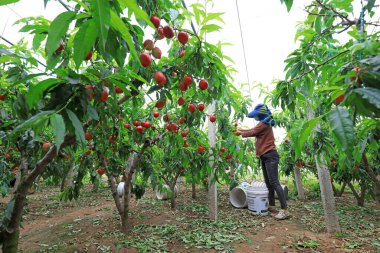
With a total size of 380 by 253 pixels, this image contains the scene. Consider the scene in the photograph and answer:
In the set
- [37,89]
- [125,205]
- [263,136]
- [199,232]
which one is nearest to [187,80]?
[37,89]

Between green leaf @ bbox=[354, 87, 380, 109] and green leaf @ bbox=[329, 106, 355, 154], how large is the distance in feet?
0.19

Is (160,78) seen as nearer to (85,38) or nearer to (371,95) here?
(85,38)

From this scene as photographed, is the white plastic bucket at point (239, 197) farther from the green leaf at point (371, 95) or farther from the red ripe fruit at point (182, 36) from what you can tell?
the green leaf at point (371, 95)

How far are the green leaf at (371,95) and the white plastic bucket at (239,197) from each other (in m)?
3.49

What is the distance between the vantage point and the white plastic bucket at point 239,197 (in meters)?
3.96

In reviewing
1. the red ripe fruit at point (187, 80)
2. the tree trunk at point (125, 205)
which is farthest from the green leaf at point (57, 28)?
the tree trunk at point (125, 205)

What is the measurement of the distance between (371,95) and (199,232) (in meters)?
2.48

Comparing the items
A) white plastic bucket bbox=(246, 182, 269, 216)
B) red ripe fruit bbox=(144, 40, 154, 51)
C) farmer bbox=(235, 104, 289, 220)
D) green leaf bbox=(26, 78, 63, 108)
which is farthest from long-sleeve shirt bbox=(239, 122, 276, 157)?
green leaf bbox=(26, 78, 63, 108)

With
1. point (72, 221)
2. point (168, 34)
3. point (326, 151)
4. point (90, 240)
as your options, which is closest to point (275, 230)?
point (326, 151)

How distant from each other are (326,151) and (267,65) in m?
4.54

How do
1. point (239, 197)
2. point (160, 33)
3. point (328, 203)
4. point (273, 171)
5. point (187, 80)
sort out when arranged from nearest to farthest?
point (160, 33) → point (187, 80) → point (328, 203) → point (273, 171) → point (239, 197)

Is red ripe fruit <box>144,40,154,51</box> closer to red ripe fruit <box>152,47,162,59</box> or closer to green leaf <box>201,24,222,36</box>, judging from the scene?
red ripe fruit <box>152,47,162,59</box>

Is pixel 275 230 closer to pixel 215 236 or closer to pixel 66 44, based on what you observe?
pixel 215 236

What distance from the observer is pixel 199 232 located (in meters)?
2.71
